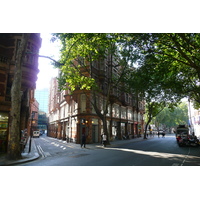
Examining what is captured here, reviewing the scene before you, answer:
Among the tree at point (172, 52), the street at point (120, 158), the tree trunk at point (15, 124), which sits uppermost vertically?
the tree at point (172, 52)

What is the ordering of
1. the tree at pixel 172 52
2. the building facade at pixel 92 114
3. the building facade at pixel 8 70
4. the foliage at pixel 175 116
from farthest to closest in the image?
the foliage at pixel 175 116 → the building facade at pixel 92 114 → the building facade at pixel 8 70 → the tree at pixel 172 52

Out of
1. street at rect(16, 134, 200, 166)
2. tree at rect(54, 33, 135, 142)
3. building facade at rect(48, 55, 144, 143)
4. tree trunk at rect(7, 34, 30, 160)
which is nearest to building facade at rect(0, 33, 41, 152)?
tree at rect(54, 33, 135, 142)

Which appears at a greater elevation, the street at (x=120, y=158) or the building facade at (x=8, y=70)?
the building facade at (x=8, y=70)

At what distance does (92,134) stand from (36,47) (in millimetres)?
15916

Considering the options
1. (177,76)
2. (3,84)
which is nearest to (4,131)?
(3,84)

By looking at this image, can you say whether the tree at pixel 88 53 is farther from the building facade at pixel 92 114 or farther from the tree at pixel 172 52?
the tree at pixel 172 52

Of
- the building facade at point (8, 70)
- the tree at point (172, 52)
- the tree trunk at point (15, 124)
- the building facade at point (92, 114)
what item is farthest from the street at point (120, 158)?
the building facade at point (92, 114)

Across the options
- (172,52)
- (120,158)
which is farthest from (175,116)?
(120,158)

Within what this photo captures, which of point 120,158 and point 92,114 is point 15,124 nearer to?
point 120,158

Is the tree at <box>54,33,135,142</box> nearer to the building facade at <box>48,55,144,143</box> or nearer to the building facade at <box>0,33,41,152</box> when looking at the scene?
the building facade at <box>48,55,144,143</box>

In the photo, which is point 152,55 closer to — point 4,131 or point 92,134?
point 4,131

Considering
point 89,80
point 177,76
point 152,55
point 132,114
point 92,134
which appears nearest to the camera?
point 152,55

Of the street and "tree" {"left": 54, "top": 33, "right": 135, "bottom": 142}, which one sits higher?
"tree" {"left": 54, "top": 33, "right": 135, "bottom": 142}

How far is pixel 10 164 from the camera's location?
31.5ft
